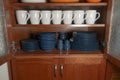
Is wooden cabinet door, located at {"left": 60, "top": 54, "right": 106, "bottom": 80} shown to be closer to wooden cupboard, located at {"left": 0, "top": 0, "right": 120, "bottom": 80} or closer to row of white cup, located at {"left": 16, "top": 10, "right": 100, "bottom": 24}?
wooden cupboard, located at {"left": 0, "top": 0, "right": 120, "bottom": 80}

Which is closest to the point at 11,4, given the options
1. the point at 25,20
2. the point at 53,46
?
the point at 25,20

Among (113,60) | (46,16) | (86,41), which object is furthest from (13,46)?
(113,60)

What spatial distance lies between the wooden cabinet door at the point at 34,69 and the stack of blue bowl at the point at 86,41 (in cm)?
29

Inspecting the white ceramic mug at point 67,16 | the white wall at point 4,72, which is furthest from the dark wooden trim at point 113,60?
the white wall at point 4,72

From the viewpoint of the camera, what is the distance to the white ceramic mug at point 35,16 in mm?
1155

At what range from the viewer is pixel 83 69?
1.24 m

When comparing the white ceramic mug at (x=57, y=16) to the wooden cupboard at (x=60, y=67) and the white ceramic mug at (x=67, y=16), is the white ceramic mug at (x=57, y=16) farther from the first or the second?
the wooden cupboard at (x=60, y=67)

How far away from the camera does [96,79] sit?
49.8 inches

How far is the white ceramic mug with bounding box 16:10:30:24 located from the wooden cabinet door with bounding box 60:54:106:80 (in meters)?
0.47

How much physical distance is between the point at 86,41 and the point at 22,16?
23.0 inches

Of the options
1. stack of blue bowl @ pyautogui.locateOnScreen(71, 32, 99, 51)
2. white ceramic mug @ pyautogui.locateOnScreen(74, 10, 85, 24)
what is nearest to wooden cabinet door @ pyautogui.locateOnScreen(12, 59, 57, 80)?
stack of blue bowl @ pyautogui.locateOnScreen(71, 32, 99, 51)

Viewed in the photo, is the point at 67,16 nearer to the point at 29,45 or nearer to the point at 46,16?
the point at 46,16

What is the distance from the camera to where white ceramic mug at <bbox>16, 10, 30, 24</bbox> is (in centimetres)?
115

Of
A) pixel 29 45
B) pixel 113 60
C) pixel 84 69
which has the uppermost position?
pixel 29 45
